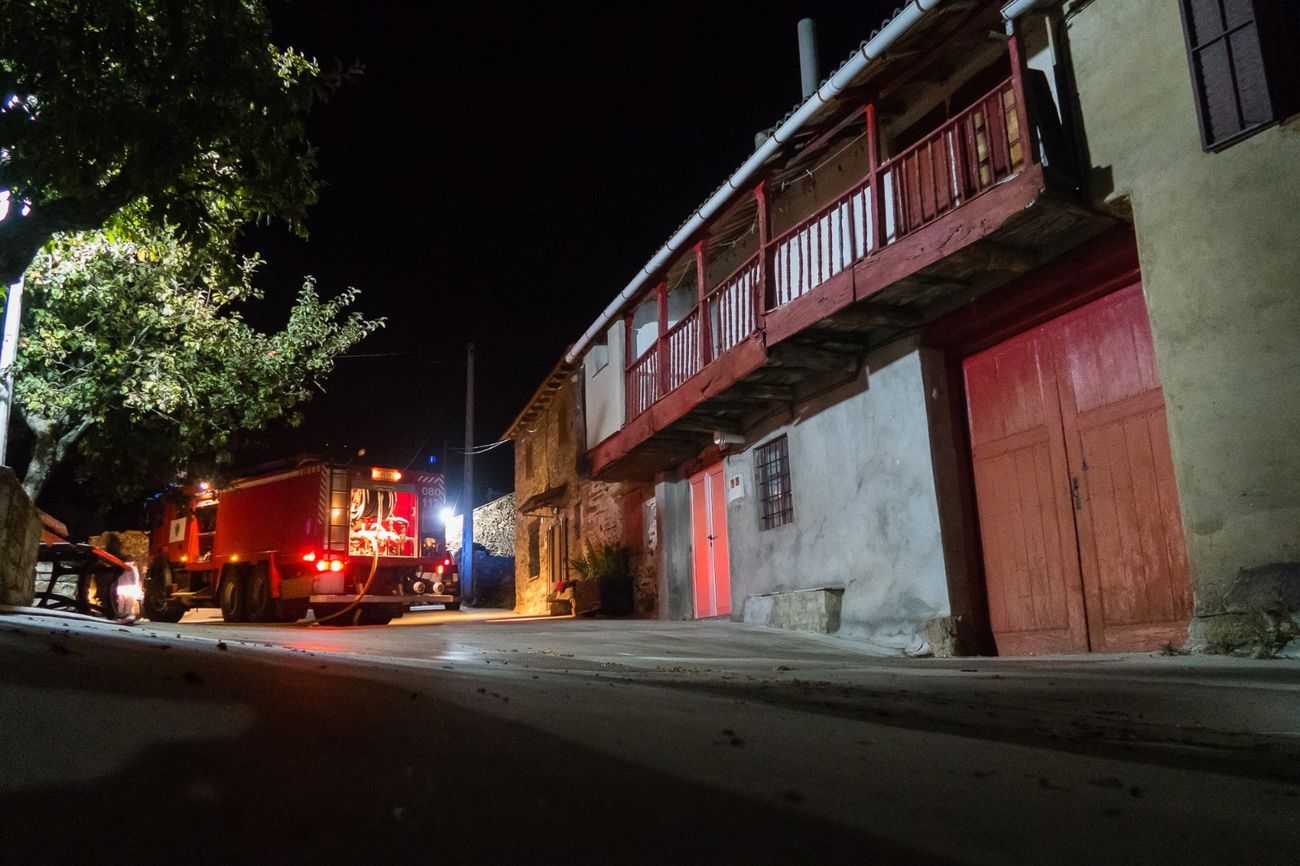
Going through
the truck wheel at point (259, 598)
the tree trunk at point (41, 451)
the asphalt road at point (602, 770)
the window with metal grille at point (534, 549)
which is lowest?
the asphalt road at point (602, 770)

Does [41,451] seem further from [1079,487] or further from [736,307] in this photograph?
[1079,487]

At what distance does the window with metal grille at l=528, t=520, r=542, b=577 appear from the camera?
21688 mm

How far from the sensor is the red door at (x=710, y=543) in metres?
12.7

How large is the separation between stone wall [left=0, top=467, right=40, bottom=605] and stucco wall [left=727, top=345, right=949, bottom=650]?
840 cm

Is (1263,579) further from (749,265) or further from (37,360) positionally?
(37,360)

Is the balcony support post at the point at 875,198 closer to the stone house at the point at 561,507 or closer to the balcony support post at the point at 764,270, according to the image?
the balcony support post at the point at 764,270

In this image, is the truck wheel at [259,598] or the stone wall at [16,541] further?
the truck wheel at [259,598]

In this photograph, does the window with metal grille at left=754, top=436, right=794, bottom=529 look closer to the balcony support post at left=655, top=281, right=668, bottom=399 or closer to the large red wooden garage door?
the balcony support post at left=655, top=281, right=668, bottom=399

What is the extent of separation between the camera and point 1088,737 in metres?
2.97

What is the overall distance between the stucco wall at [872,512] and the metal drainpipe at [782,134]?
8.48 feet

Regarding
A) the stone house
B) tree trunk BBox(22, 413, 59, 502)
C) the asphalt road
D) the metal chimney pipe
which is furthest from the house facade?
tree trunk BBox(22, 413, 59, 502)

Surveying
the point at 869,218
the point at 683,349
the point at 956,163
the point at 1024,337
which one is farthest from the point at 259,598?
the point at 956,163

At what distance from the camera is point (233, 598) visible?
1633 cm

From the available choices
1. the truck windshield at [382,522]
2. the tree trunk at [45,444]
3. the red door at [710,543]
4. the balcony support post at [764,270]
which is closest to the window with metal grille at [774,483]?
the red door at [710,543]
